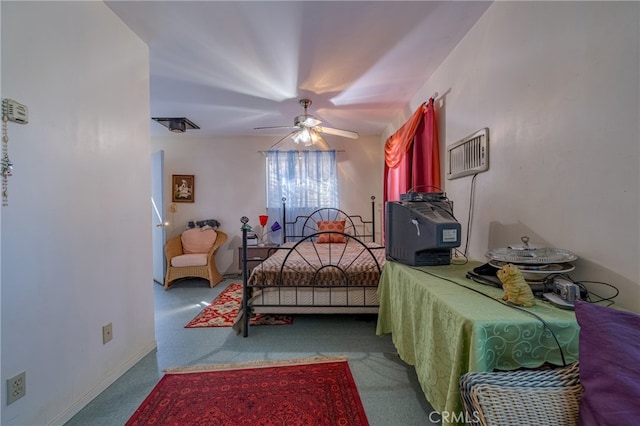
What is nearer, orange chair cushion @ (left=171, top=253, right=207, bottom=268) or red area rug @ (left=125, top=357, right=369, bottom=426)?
red area rug @ (left=125, top=357, right=369, bottom=426)

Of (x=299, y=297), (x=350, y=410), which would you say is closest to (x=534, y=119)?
(x=350, y=410)

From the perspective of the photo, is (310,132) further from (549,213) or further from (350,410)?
(350,410)

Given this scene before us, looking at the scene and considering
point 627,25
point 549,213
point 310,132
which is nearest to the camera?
point 627,25

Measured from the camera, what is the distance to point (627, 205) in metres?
0.98

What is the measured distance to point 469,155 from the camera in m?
1.98

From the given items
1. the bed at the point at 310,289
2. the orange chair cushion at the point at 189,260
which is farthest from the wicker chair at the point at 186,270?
the bed at the point at 310,289

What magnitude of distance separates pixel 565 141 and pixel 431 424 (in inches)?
58.7

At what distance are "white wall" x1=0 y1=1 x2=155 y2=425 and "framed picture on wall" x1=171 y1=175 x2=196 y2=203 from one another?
2655mm

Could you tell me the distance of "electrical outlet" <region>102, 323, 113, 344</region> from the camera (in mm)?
1628

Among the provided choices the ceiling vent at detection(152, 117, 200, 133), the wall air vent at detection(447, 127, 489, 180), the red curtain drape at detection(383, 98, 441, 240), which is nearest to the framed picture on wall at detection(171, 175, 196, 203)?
the ceiling vent at detection(152, 117, 200, 133)

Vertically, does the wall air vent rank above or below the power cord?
above

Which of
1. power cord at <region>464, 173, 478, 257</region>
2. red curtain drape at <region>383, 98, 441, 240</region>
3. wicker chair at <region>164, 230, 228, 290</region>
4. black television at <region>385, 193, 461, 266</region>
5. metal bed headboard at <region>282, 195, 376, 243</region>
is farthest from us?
metal bed headboard at <region>282, 195, 376, 243</region>

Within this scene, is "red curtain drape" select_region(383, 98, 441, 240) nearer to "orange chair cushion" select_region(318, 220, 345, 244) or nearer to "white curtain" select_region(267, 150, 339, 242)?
"orange chair cushion" select_region(318, 220, 345, 244)

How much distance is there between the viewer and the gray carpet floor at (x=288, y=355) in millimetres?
1436
